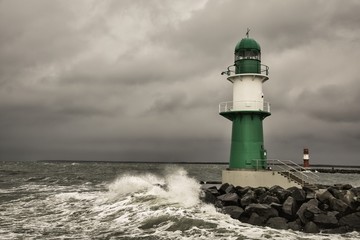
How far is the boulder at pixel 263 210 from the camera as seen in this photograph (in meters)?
11.8

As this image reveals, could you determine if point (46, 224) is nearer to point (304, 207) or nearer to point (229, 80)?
point (304, 207)

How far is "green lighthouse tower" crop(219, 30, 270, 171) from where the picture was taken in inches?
666

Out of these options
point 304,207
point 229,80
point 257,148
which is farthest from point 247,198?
point 229,80

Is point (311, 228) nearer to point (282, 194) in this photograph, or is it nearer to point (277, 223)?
point (277, 223)

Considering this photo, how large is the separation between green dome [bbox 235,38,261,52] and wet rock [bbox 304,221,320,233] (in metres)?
9.14

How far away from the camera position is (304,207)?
12.0 metres

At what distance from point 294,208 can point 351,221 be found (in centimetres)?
176

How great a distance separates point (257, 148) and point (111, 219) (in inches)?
300

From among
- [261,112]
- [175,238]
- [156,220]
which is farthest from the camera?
[261,112]

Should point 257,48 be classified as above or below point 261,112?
above

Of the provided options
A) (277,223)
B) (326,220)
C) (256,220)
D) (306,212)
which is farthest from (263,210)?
(326,220)

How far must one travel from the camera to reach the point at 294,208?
40.4 feet

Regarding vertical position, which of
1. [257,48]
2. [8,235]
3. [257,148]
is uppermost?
[257,48]

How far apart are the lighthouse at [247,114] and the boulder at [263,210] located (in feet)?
14.4
